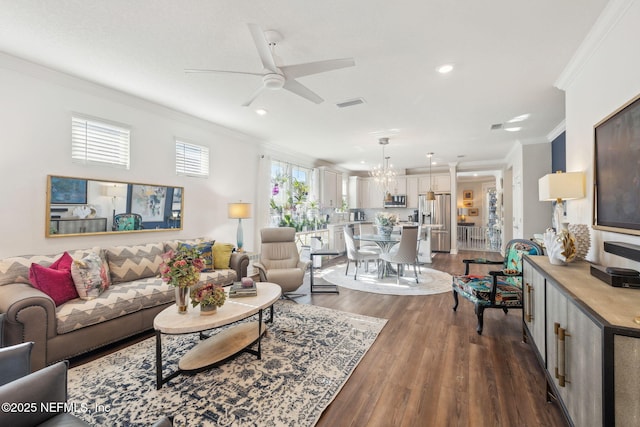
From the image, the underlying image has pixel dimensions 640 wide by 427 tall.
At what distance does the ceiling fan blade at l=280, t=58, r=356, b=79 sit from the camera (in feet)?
6.64

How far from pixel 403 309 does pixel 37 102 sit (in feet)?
16.1

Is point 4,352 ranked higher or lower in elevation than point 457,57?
lower

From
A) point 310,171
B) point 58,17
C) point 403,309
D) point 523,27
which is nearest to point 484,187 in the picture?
point 310,171

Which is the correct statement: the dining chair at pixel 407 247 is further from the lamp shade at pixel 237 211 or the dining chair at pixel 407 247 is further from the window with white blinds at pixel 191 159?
the window with white blinds at pixel 191 159

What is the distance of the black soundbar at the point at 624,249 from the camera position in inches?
64.5

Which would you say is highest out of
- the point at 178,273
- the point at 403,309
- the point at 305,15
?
the point at 305,15

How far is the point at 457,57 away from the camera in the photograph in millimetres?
2605

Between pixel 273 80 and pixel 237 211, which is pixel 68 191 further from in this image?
pixel 273 80

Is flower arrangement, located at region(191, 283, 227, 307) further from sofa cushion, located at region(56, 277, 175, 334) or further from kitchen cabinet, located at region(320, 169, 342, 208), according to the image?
kitchen cabinet, located at region(320, 169, 342, 208)

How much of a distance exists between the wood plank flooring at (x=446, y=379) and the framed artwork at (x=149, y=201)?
335 centimetres

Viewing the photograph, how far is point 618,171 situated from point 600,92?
2.67 feet

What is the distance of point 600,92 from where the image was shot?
2242mm

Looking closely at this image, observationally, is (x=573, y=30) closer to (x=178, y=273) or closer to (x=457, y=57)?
(x=457, y=57)

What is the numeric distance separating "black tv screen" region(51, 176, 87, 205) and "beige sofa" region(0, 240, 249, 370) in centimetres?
59
